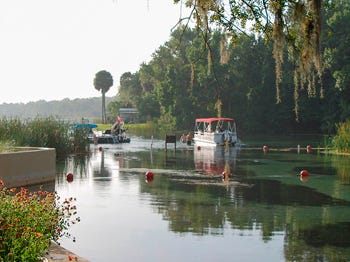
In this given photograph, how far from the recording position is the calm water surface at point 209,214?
440 inches

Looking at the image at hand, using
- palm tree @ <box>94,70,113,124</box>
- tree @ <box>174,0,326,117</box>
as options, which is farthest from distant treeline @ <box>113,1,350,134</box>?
palm tree @ <box>94,70,113,124</box>

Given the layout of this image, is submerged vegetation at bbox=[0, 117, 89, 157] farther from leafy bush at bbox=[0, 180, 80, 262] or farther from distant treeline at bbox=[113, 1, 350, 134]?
distant treeline at bbox=[113, 1, 350, 134]

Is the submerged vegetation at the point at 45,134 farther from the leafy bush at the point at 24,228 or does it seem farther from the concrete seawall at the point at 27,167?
the leafy bush at the point at 24,228

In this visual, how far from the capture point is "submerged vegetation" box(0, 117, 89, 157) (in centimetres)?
2878

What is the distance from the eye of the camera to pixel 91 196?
1902cm

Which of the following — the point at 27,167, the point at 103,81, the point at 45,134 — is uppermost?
the point at 103,81

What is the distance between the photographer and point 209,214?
1538 centimetres

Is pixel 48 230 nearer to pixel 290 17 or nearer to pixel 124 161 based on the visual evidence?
pixel 290 17

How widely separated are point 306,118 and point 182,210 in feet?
228

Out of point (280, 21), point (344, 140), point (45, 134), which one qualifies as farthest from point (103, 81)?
point (280, 21)

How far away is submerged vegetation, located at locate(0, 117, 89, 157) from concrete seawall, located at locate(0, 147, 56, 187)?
342cm

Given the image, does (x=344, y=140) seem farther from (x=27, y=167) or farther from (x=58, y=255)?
(x=58, y=255)

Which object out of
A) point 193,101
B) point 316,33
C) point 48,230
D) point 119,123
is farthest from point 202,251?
point 193,101

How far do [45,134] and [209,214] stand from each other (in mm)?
20419
